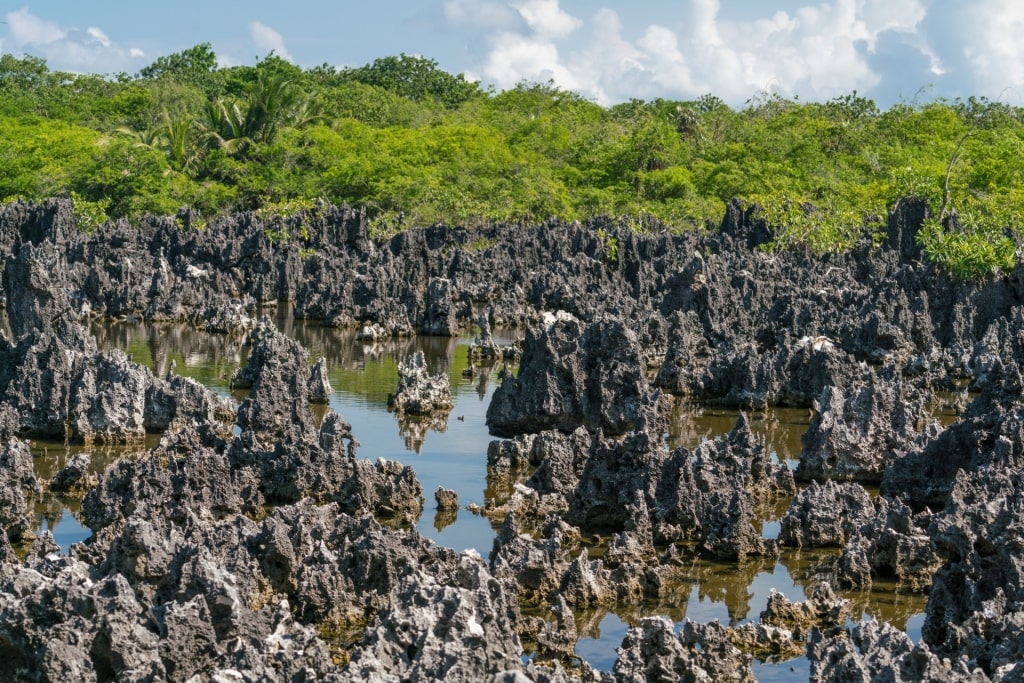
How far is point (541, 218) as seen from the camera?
50875 millimetres

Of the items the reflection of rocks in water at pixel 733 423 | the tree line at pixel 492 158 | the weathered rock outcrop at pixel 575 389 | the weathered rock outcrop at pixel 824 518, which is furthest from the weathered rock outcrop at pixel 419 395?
the tree line at pixel 492 158

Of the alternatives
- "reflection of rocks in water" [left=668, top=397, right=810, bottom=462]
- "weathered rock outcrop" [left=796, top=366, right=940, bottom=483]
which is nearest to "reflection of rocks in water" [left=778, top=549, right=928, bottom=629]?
"weathered rock outcrop" [left=796, top=366, right=940, bottom=483]

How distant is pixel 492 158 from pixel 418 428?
131ft

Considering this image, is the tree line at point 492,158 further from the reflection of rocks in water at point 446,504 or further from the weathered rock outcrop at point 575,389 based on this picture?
the reflection of rocks in water at point 446,504

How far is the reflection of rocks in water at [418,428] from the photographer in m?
16.4

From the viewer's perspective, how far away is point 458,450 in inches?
632

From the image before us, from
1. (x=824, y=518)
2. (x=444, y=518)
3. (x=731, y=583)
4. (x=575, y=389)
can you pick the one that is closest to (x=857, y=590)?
(x=731, y=583)

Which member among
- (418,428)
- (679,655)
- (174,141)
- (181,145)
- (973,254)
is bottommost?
(679,655)

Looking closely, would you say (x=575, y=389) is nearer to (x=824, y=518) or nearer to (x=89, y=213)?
(x=824, y=518)

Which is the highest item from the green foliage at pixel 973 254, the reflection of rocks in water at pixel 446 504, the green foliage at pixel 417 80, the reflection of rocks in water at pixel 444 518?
Answer: the green foliage at pixel 417 80

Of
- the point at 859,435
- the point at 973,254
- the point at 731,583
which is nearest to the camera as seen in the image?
the point at 731,583

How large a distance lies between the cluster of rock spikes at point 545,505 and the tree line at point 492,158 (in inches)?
550

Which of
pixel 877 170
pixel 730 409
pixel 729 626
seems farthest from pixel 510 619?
pixel 877 170

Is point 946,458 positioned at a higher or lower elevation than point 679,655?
higher
